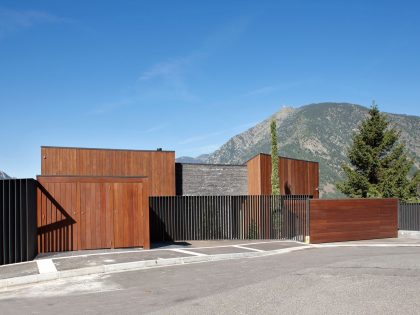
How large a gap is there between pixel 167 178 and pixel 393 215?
13302 mm

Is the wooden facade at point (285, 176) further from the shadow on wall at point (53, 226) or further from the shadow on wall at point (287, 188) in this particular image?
the shadow on wall at point (53, 226)

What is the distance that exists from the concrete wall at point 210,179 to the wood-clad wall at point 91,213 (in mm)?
14391

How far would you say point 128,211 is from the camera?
642 inches

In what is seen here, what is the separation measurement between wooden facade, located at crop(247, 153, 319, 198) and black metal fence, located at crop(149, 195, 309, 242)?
7072mm

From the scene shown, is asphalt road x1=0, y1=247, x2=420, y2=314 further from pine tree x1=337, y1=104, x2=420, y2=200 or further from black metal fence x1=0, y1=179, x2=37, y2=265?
pine tree x1=337, y1=104, x2=420, y2=200

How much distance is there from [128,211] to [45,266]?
14.0 ft

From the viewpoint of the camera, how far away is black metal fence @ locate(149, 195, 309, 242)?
21.4 meters

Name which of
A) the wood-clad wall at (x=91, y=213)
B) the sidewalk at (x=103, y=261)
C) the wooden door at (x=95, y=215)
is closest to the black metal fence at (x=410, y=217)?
the sidewalk at (x=103, y=261)

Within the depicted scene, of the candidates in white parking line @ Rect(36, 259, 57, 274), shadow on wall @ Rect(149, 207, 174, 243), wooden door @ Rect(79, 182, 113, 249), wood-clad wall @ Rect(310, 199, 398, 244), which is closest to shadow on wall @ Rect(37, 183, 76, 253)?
wooden door @ Rect(79, 182, 113, 249)

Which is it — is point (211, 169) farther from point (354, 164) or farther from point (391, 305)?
point (391, 305)

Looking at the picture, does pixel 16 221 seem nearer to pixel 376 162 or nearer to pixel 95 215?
→ pixel 95 215

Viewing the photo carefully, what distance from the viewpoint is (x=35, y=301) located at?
8.98m

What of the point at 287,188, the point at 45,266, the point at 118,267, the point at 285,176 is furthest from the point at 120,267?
the point at 287,188

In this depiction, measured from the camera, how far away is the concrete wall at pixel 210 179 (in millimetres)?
31203
